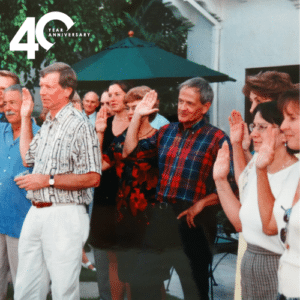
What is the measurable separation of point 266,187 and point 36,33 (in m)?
1.92

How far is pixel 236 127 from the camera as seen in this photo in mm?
2273

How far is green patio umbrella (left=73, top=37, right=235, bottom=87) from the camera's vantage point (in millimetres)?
2744

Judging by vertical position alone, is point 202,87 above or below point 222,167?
above

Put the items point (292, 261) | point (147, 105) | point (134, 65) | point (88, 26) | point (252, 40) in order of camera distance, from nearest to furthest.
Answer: point (292, 261) < point (252, 40) < point (147, 105) < point (134, 65) < point (88, 26)

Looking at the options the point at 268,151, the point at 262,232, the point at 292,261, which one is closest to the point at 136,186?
the point at 262,232

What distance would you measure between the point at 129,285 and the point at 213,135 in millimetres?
1099

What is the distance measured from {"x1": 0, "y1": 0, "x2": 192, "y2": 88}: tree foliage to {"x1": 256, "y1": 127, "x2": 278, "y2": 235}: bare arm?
120cm

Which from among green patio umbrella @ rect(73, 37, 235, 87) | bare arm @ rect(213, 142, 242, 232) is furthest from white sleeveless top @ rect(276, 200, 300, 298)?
green patio umbrella @ rect(73, 37, 235, 87)

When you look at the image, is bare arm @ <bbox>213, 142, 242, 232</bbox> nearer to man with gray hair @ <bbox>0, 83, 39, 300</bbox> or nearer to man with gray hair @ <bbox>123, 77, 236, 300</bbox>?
man with gray hair @ <bbox>123, 77, 236, 300</bbox>

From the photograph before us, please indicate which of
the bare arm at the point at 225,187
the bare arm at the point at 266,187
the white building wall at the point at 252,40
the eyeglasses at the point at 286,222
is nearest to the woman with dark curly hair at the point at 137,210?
the white building wall at the point at 252,40

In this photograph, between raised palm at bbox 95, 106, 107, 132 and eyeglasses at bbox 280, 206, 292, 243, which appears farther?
raised palm at bbox 95, 106, 107, 132

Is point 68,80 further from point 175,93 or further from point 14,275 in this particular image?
point 14,275

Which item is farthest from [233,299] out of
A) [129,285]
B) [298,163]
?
[298,163]

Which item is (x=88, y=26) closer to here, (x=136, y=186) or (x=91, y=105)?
(x=91, y=105)
